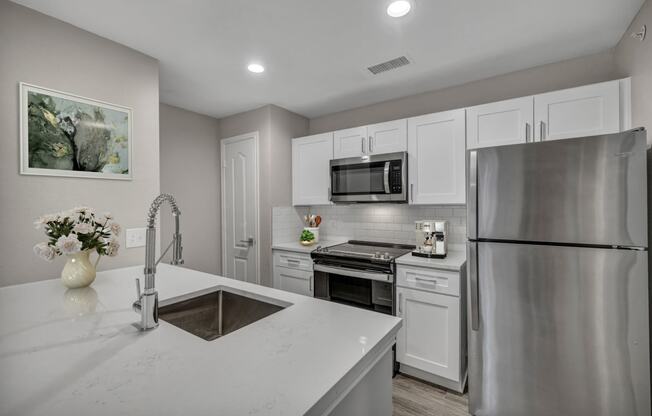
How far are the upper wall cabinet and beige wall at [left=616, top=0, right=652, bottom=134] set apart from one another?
1.45 metres

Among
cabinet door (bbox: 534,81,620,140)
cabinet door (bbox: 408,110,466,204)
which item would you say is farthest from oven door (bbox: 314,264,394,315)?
cabinet door (bbox: 534,81,620,140)

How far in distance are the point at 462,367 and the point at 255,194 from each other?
8.35 ft

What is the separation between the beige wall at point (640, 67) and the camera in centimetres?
156

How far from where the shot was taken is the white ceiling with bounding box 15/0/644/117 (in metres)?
1.62

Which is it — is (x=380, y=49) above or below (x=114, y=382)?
above

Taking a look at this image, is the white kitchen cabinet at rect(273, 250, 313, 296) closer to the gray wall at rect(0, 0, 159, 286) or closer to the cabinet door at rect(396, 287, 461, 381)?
the cabinet door at rect(396, 287, 461, 381)

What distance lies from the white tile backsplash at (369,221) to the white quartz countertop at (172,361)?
188 cm

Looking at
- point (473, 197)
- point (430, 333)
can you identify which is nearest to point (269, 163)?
point (473, 197)

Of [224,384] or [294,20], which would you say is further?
[294,20]

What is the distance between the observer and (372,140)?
2.81 metres

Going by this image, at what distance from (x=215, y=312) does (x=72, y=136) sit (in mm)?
1450

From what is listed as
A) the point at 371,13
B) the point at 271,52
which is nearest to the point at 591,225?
the point at 371,13

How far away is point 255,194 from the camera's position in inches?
129

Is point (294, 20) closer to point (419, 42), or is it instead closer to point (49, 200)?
point (419, 42)
